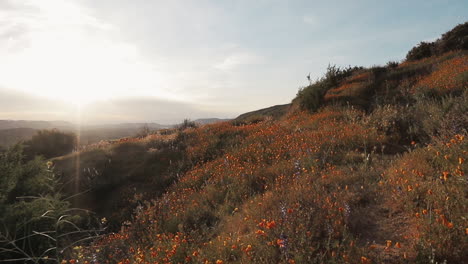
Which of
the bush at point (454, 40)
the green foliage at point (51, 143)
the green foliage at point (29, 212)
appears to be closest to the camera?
the green foliage at point (29, 212)

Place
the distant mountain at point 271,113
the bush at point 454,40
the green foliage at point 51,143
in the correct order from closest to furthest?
the green foliage at point 51,143, the bush at point 454,40, the distant mountain at point 271,113

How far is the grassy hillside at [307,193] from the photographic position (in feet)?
8.98

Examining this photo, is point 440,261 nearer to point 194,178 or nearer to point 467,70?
point 194,178

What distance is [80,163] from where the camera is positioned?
32.1 feet

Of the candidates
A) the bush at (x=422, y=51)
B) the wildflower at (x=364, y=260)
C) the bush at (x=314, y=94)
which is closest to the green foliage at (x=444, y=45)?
the bush at (x=422, y=51)

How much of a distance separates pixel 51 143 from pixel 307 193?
59.9ft

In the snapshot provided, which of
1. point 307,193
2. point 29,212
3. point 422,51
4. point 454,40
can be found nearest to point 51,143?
point 29,212

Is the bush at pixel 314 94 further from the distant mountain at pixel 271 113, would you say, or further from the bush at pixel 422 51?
the bush at pixel 422 51

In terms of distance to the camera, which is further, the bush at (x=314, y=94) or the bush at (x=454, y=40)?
the bush at (x=454, y=40)

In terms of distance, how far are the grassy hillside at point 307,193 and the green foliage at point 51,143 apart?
711 cm

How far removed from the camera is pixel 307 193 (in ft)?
12.8

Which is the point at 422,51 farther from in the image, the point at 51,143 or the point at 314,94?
the point at 51,143

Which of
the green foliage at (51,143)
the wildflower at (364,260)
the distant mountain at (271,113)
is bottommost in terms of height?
the wildflower at (364,260)

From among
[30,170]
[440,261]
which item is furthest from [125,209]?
[440,261]
